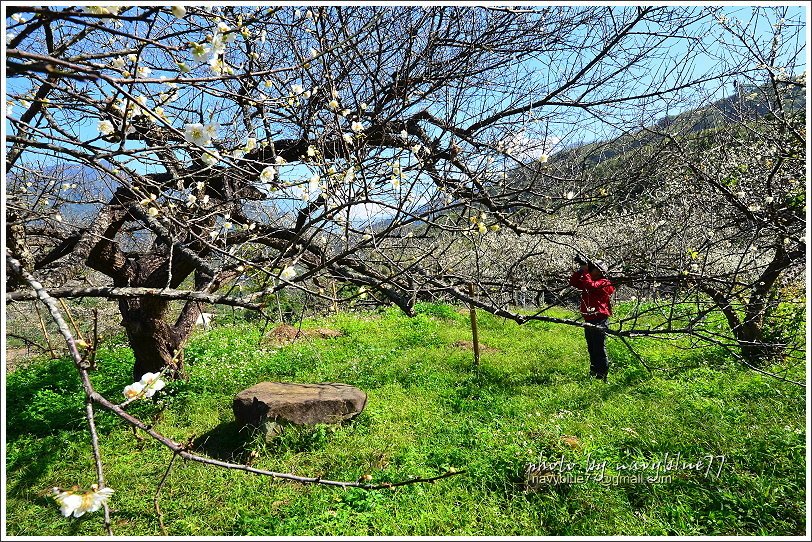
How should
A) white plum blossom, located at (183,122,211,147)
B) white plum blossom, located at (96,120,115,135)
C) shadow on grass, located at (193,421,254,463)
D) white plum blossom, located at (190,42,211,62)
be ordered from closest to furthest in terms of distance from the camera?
white plum blossom, located at (190,42,211,62) < white plum blossom, located at (183,122,211,147) < white plum blossom, located at (96,120,115,135) < shadow on grass, located at (193,421,254,463)

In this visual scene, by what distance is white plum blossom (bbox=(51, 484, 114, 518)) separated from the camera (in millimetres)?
997

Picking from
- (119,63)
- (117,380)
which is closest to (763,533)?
(119,63)

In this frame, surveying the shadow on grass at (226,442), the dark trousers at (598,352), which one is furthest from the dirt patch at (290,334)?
the dark trousers at (598,352)

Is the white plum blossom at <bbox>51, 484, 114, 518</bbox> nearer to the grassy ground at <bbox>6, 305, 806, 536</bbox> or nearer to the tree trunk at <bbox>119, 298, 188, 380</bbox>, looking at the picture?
the grassy ground at <bbox>6, 305, 806, 536</bbox>

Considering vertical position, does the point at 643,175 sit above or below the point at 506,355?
above

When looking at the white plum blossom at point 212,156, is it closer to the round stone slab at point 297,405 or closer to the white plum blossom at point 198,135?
the white plum blossom at point 198,135

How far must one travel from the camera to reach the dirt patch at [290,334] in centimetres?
718

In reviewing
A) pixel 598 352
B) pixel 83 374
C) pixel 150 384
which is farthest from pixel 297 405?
pixel 598 352

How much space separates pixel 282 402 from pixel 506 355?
3.48m

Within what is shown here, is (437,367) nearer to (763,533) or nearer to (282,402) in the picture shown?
(282,402)

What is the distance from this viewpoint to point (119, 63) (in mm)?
2334

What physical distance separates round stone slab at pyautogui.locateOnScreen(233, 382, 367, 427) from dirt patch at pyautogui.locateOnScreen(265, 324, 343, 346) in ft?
8.36

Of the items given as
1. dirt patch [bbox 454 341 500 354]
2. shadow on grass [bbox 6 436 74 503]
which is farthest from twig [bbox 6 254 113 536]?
dirt patch [bbox 454 341 500 354]

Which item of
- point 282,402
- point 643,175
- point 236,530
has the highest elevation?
point 643,175
